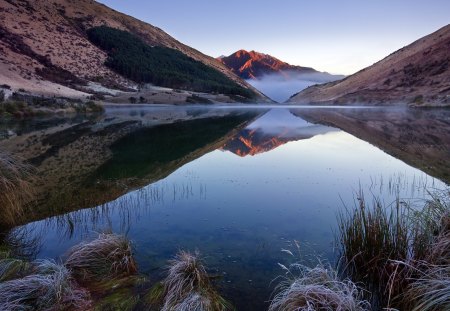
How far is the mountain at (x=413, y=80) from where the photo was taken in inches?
3199

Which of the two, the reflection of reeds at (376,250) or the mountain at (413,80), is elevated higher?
the mountain at (413,80)

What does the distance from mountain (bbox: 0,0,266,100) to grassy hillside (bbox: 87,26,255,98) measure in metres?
0.40

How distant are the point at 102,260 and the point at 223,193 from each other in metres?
6.52

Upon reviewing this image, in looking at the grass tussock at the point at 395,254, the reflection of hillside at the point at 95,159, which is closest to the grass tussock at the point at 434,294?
the grass tussock at the point at 395,254

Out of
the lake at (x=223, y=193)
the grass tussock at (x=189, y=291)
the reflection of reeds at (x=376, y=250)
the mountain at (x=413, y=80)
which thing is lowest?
the lake at (x=223, y=193)

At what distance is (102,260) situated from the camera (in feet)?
21.3

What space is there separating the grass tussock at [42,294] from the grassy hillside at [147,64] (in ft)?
438

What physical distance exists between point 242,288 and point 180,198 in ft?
20.4

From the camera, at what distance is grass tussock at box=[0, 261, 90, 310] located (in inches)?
190

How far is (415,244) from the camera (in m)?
5.65

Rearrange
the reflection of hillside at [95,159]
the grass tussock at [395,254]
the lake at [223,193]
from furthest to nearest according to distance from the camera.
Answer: the reflection of hillside at [95,159] → the lake at [223,193] → the grass tussock at [395,254]

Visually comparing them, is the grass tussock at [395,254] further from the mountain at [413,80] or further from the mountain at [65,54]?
the mountain at [413,80]

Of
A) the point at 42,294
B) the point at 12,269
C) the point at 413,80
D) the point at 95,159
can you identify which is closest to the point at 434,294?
the point at 42,294

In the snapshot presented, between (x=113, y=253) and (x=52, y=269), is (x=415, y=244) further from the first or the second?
(x=52, y=269)
